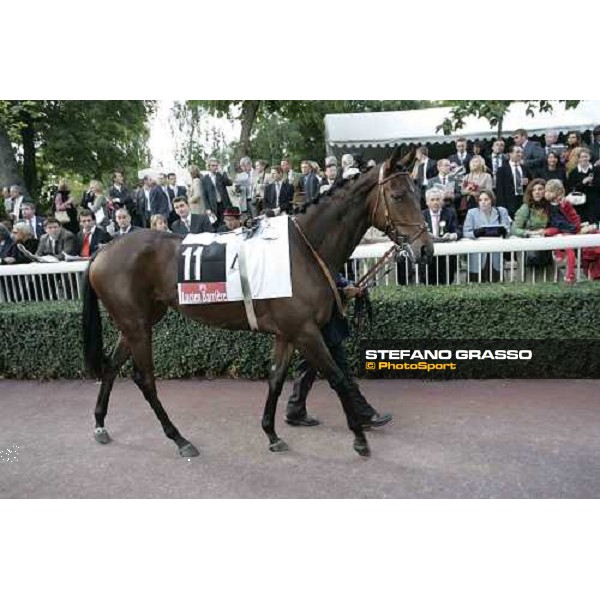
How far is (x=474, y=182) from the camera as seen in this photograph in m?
7.38

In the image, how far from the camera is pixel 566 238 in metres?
5.12

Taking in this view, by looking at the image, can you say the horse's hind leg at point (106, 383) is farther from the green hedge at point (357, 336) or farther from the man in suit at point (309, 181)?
the man in suit at point (309, 181)

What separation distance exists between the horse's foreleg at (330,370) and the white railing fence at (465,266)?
1.70 metres

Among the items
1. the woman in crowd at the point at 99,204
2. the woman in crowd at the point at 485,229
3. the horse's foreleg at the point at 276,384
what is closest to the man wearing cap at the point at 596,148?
the woman in crowd at the point at 485,229

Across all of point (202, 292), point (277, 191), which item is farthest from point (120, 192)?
point (202, 292)

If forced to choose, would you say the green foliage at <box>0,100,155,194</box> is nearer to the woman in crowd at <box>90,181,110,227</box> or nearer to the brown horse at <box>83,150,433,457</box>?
the woman in crowd at <box>90,181,110,227</box>

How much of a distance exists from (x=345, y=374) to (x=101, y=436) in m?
1.98

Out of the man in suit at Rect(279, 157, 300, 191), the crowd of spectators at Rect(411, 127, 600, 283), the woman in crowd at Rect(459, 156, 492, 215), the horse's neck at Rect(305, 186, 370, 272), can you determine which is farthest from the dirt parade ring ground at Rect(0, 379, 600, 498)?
the man in suit at Rect(279, 157, 300, 191)

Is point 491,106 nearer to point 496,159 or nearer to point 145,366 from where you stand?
point 496,159

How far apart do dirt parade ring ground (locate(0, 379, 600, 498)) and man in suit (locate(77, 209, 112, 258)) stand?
6.98 feet

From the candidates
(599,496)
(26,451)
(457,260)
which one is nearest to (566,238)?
(457,260)

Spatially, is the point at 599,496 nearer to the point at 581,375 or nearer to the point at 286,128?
the point at 581,375

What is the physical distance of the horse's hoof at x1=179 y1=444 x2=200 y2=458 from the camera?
388 centimetres

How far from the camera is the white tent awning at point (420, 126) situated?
11.3 m
